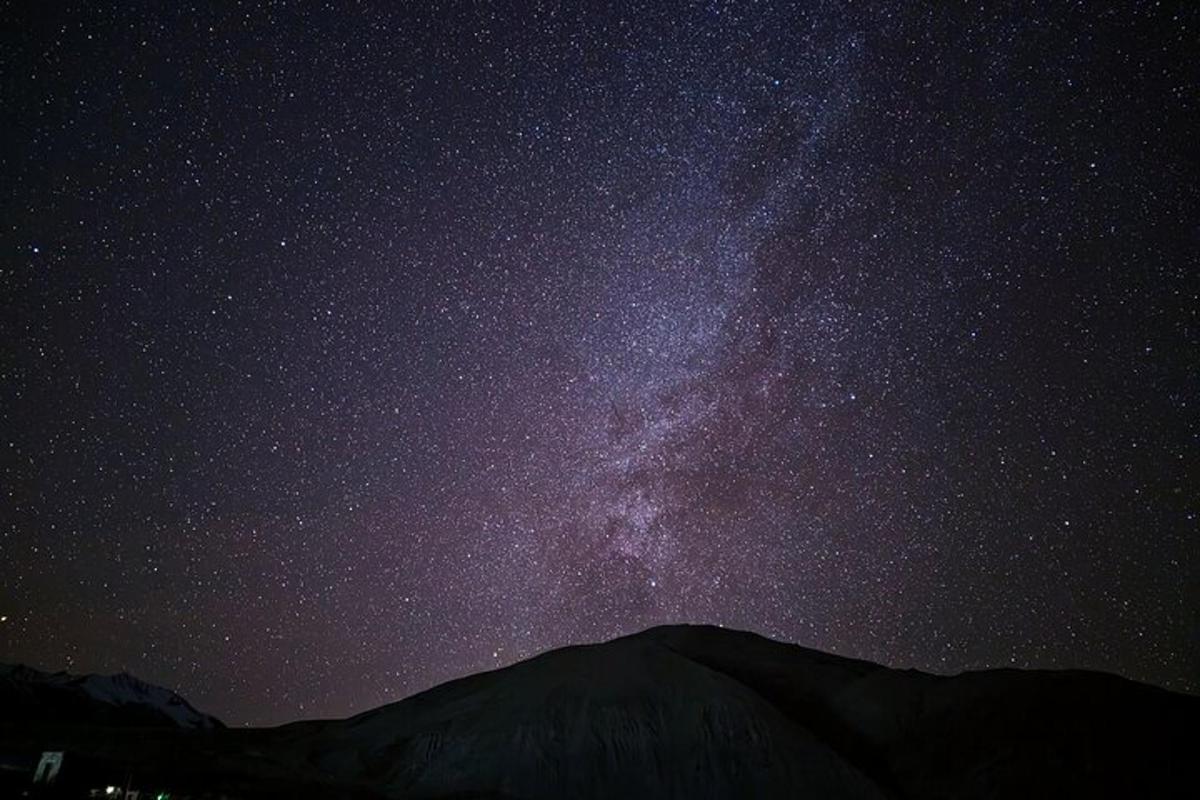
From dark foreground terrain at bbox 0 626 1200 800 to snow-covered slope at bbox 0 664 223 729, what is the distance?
8079mm

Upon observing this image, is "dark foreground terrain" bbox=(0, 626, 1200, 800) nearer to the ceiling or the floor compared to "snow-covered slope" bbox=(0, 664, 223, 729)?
nearer to the floor

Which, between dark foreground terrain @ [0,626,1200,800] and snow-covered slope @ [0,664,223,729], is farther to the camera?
snow-covered slope @ [0,664,223,729]

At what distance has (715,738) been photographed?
66.3 m

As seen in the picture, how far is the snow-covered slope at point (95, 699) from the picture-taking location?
86.9m

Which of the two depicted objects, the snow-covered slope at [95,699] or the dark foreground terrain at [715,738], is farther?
the snow-covered slope at [95,699]

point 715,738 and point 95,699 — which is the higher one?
point 95,699

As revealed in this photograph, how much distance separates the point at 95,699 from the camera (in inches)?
3807

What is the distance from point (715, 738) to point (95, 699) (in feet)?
256

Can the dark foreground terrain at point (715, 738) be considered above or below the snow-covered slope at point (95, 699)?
below

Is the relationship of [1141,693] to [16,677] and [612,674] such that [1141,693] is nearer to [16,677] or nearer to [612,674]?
[612,674]

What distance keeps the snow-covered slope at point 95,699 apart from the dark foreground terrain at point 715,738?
8.08 m

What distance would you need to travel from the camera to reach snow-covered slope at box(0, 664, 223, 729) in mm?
86913

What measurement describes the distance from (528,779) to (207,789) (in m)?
27.2

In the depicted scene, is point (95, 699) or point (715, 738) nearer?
point (715, 738)
